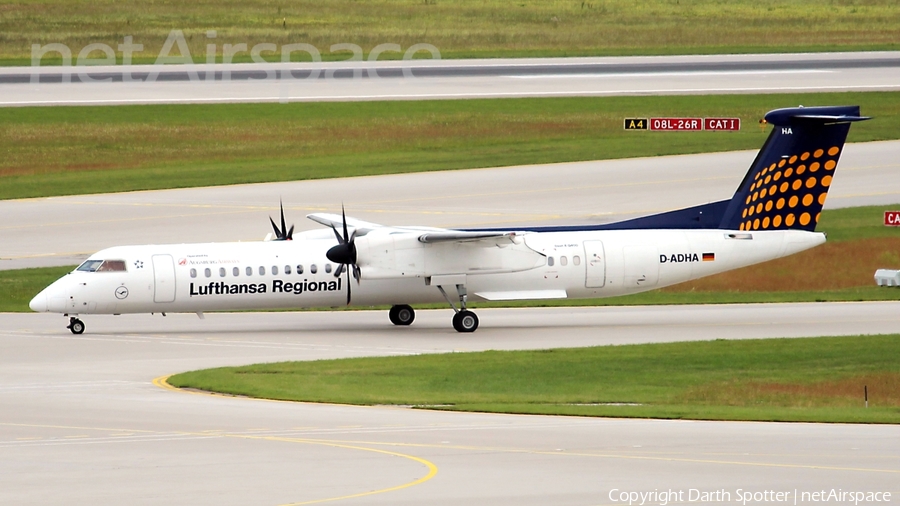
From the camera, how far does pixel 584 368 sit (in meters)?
27.6

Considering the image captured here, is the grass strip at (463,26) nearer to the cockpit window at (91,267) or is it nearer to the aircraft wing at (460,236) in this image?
the cockpit window at (91,267)

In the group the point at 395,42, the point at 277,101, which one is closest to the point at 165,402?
the point at 277,101

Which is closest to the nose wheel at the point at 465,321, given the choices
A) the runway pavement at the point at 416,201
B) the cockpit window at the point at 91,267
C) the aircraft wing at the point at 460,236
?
the aircraft wing at the point at 460,236

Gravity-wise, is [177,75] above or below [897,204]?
above

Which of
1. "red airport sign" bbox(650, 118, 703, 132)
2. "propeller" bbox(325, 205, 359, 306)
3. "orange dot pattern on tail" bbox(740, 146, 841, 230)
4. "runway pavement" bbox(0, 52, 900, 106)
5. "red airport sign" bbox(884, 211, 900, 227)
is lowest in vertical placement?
"propeller" bbox(325, 205, 359, 306)

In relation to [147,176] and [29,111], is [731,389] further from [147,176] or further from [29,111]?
[29,111]

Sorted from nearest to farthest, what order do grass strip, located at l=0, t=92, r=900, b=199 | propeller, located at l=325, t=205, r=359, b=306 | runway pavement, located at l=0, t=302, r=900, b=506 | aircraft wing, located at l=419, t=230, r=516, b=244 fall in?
runway pavement, located at l=0, t=302, r=900, b=506 → propeller, located at l=325, t=205, r=359, b=306 → aircraft wing, located at l=419, t=230, r=516, b=244 → grass strip, located at l=0, t=92, r=900, b=199

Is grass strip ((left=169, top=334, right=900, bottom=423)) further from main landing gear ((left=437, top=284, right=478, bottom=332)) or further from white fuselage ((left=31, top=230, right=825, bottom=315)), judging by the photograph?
white fuselage ((left=31, top=230, right=825, bottom=315))

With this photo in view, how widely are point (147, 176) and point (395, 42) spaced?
3246cm

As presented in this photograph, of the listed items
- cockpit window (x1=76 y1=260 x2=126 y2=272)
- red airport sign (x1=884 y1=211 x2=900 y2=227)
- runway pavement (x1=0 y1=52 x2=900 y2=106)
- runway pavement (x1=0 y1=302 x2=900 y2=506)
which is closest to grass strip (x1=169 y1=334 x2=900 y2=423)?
runway pavement (x1=0 y1=302 x2=900 y2=506)

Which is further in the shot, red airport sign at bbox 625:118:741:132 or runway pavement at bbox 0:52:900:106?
runway pavement at bbox 0:52:900:106

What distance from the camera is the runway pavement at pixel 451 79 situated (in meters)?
64.6

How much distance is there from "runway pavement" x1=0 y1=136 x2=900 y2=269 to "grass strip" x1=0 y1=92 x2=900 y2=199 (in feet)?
8.07

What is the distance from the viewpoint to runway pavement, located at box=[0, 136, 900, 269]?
148 feet
